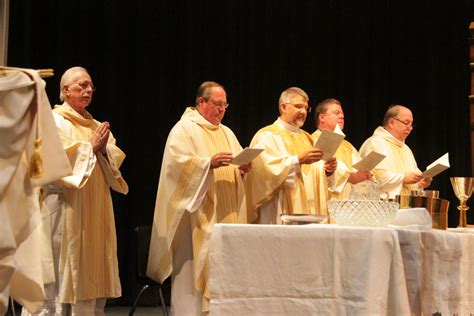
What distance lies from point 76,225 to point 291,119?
228 cm

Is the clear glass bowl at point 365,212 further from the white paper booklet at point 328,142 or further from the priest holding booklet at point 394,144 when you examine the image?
the priest holding booklet at point 394,144

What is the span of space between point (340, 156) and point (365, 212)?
4.13 meters

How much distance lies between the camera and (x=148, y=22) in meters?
8.12

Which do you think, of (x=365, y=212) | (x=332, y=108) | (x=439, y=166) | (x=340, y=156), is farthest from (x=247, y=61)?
(x=365, y=212)

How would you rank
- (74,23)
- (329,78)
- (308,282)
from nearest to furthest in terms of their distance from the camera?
(308,282) → (74,23) → (329,78)

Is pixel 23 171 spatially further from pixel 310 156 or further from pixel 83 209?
pixel 310 156

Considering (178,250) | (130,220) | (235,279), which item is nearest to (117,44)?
(130,220)

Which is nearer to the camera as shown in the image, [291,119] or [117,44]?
[291,119]

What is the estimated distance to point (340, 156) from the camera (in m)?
7.22

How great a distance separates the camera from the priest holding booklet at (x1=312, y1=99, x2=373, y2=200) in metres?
6.70

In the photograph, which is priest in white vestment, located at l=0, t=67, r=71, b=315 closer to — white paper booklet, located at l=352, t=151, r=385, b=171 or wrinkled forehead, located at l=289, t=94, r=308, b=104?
white paper booklet, located at l=352, t=151, r=385, b=171

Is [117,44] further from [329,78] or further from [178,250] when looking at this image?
A: [178,250]

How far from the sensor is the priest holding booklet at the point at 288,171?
6176mm

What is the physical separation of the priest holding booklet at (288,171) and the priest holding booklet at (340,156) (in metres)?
0.13
